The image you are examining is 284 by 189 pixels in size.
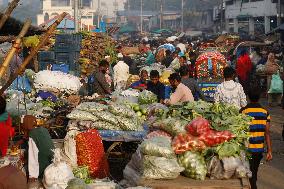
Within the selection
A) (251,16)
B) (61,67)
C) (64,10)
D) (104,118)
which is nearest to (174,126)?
(104,118)

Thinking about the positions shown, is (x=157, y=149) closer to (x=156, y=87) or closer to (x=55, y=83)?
(x=156, y=87)

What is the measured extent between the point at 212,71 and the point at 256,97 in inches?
391

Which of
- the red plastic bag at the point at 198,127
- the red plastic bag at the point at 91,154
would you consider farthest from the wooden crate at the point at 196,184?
the red plastic bag at the point at 91,154

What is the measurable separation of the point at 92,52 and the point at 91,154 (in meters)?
15.1

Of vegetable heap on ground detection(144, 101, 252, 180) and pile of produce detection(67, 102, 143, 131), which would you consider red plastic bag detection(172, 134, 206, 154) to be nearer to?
vegetable heap on ground detection(144, 101, 252, 180)

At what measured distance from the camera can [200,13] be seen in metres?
120

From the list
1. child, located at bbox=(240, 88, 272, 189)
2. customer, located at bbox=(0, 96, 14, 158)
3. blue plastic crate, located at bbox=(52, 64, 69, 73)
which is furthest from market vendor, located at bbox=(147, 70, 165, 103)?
blue plastic crate, located at bbox=(52, 64, 69, 73)

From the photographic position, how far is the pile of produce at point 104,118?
8.73m

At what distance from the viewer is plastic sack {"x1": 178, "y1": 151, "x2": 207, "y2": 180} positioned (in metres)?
6.80

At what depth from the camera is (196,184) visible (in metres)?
6.61

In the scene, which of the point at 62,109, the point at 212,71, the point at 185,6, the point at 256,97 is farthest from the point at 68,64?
the point at 185,6

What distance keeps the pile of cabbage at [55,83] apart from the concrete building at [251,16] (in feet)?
144

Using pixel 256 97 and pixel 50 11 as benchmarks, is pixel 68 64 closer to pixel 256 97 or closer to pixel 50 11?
pixel 256 97

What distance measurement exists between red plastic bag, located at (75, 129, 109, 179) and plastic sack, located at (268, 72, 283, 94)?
11.6 m
